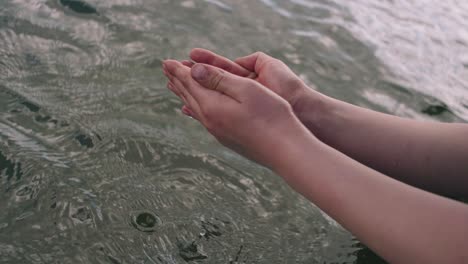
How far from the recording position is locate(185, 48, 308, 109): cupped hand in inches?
68.4

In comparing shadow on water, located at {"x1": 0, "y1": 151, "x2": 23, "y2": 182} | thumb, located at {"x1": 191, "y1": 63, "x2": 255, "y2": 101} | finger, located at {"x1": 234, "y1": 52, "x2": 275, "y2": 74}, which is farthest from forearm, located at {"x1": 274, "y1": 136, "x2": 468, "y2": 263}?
shadow on water, located at {"x1": 0, "y1": 151, "x2": 23, "y2": 182}

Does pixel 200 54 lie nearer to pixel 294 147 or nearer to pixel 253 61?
pixel 253 61

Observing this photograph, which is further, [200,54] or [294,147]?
[200,54]

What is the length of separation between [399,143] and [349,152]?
0.15 meters

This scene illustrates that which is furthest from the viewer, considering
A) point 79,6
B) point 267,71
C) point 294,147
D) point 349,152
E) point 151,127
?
point 79,6

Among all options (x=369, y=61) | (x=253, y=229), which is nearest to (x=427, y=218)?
(x=253, y=229)

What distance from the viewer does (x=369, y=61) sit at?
9.68 feet

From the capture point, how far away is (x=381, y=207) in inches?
47.5

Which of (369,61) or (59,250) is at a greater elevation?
(369,61)

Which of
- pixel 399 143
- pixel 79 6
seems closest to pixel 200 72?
pixel 399 143

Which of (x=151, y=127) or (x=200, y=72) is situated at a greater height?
(x=200, y=72)

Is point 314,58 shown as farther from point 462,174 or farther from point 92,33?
point 462,174

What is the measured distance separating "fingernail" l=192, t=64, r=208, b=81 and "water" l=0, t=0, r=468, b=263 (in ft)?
1.26

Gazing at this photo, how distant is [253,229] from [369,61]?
1628mm
